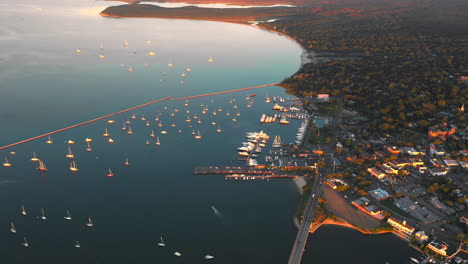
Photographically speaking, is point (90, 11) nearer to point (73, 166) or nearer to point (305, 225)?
point (73, 166)

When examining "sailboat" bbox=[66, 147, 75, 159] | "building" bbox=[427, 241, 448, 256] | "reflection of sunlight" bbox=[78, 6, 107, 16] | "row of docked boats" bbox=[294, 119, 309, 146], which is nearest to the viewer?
"building" bbox=[427, 241, 448, 256]

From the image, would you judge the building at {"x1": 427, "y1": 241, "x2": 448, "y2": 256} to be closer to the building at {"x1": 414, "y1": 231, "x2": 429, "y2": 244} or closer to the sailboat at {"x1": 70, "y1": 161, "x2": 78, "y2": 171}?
the building at {"x1": 414, "y1": 231, "x2": 429, "y2": 244}

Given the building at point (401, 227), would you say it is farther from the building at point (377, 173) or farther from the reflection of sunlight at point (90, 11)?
the reflection of sunlight at point (90, 11)

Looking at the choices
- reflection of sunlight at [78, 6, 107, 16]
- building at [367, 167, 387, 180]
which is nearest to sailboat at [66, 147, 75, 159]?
building at [367, 167, 387, 180]

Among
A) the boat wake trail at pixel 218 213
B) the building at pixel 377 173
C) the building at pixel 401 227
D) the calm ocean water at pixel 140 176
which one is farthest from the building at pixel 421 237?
the boat wake trail at pixel 218 213

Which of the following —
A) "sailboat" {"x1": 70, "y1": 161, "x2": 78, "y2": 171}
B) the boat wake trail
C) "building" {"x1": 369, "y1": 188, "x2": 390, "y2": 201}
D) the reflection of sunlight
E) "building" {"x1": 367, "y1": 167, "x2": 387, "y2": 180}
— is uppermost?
the reflection of sunlight

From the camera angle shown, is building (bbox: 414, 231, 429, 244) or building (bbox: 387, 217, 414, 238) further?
building (bbox: 387, 217, 414, 238)

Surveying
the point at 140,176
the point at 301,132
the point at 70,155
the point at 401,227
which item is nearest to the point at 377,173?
the point at 401,227
